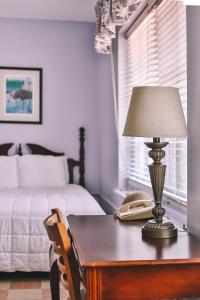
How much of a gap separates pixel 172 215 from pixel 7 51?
3.16 m

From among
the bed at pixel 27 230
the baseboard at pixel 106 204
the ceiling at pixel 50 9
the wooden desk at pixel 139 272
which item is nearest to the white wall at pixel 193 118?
the wooden desk at pixel 139 272

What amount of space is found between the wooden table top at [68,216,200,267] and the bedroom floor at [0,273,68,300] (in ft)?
3.94

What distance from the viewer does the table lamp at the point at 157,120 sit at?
1819 mm

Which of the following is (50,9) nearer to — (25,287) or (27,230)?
(27,230)

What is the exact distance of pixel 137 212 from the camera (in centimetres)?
225

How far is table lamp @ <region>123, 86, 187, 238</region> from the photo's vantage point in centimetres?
182

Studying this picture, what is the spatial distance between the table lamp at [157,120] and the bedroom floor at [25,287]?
1509mm

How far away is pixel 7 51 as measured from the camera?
5.02m

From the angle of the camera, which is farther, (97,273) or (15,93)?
(15,93)

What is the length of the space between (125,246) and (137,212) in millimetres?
537

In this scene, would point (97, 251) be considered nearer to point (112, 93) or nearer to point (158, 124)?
point (158, 124)

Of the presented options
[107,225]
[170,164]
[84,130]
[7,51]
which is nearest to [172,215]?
[170,164]

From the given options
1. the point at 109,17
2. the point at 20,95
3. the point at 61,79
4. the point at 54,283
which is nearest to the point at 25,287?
the point at 54,283

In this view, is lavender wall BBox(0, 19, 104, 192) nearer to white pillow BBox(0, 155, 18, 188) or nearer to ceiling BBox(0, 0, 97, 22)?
ceiling BBox(0, 0, 97, 22)
